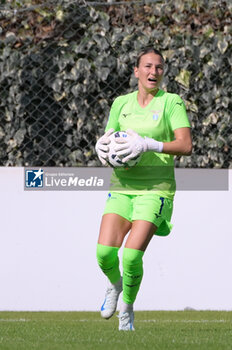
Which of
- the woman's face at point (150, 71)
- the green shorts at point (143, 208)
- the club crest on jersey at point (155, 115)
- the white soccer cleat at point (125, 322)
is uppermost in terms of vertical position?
the woman's face at point (150, 71)

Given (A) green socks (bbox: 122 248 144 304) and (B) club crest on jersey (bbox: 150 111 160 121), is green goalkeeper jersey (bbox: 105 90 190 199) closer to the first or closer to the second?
(B) club crest on jersey (bbox: 150 111 160 121)

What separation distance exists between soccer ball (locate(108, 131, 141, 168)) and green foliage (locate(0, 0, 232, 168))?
238 cm

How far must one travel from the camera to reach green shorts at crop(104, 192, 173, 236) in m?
6.58

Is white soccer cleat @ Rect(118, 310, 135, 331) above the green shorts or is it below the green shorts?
below

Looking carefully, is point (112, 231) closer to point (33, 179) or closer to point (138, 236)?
point (138, 236)

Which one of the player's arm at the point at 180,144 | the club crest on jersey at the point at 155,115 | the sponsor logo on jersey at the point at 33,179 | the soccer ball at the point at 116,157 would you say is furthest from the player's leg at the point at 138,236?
the sponsor logo on jersey at the point at 33,179

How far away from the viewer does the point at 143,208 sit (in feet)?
21.6

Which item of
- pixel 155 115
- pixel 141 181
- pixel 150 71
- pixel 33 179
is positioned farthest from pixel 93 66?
pixel 141 181

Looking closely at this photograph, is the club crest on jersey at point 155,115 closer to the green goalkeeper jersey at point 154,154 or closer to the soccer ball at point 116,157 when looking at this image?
the green goalkeeper jersey at point 154,154

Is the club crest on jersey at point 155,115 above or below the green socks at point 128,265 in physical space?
above

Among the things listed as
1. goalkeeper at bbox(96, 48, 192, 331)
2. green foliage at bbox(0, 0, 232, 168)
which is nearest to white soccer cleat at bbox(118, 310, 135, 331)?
goalkeeper at bbox(96, 48, 192, 331)

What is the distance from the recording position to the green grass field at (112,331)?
5680mm

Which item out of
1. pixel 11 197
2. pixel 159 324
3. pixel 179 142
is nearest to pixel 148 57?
pixel 179 142

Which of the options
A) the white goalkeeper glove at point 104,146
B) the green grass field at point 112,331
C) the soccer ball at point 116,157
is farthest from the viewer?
the white goalkeeper glove at point 104,146
